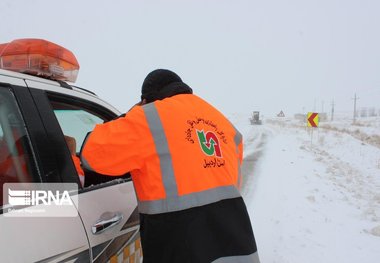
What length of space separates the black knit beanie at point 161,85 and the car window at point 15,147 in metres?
0.76

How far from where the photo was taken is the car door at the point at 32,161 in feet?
5.27

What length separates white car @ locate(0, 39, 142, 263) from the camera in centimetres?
155

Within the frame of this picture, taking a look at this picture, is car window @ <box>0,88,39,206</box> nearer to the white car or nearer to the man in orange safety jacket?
the white car

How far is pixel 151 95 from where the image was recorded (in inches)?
87.3

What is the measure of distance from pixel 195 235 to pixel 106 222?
50cm

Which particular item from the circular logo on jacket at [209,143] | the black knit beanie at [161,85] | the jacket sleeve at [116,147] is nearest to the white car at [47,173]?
the jacket sleeve at [116,147]

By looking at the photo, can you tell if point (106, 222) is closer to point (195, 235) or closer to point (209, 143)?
point (195, 235)

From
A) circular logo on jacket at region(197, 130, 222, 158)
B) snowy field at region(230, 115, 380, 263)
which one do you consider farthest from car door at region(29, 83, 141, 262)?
snowy field at region(230, 115, 380, 263)

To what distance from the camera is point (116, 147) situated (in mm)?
1798

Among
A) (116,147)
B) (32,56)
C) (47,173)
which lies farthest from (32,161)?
(32,56)

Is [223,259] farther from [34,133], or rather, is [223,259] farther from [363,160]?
[363,160]

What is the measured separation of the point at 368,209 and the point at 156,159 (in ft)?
19.2

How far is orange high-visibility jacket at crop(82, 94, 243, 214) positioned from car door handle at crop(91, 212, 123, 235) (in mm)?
205

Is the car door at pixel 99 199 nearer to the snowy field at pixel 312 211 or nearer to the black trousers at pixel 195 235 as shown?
the black trousers at pixel 195 235
